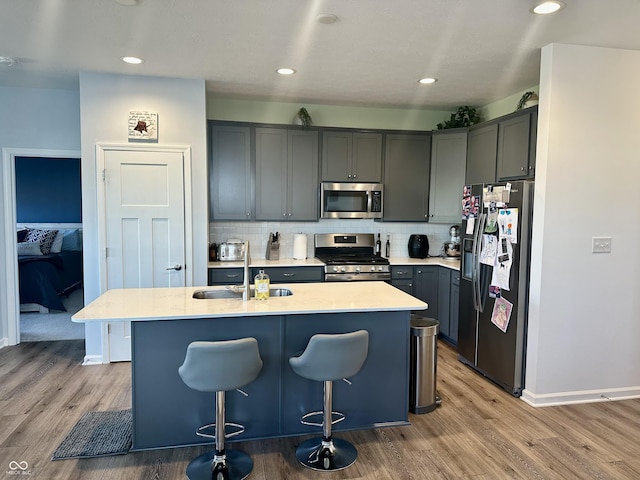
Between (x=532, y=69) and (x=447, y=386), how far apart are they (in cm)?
277

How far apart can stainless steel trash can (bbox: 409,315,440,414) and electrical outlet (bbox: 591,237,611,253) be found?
1362mm

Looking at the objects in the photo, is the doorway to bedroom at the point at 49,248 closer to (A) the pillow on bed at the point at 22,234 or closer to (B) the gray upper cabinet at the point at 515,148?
(A) the pillow on bed at the point at 22,234

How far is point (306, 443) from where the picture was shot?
2.69 m

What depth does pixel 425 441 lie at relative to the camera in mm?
2783

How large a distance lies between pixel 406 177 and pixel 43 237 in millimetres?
6147

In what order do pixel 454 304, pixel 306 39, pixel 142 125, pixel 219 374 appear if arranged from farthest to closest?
pixel 454 304
pixel 142 125
pixel 306 39
pixel 219 374

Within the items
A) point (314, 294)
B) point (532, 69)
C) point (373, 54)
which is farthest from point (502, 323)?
point (373, 54)

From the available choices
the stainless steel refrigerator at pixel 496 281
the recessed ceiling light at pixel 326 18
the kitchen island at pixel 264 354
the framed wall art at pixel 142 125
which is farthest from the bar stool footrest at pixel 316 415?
the framed wall art at pixel 142 125

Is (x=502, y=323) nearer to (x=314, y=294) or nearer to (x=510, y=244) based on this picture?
(x=510, y=244)

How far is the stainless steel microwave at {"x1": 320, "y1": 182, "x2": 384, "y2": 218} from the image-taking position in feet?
16.3

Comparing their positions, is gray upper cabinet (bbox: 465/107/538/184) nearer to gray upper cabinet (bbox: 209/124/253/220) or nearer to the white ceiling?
the white ceiling

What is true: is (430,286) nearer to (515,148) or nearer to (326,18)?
(515,148)

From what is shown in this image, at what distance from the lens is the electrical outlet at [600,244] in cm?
330

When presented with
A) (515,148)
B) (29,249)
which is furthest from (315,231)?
(29,249)
